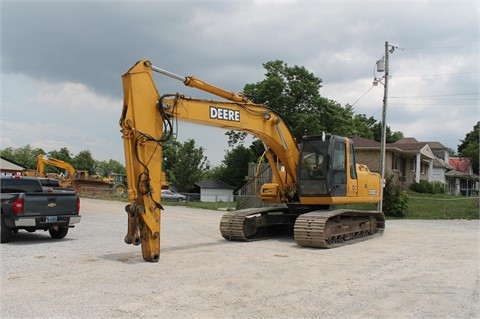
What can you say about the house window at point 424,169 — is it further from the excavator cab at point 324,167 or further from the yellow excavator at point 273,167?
the excavator cab at point 324,167

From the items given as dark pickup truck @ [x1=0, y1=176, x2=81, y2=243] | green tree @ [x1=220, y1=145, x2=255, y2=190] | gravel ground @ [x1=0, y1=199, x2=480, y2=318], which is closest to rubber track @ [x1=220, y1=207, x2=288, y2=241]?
gravel ground @ [x1=0, y1=199, x2=480, y2=318]

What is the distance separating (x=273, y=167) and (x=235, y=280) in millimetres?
6844

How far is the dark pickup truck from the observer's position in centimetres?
1203

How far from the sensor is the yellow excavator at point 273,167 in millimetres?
9664

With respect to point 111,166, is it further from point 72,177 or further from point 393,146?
point 393,146

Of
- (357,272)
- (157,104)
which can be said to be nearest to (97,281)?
(157,104)

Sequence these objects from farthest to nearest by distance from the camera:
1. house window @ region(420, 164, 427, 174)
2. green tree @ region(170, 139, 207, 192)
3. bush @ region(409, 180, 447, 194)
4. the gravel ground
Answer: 1. green tree @ region(170, 139, 207, 192)
2. house window @ region(420, 164, 427, 174)
3. bush @ region(409, 180, 447, 194)
4. the gravel ground

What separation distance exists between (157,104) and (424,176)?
42.4 metres

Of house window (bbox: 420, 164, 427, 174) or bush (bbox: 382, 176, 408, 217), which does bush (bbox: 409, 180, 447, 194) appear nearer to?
house window (bbox: 420, 164, 427, 174)

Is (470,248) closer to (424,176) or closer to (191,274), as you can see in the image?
(191,274)

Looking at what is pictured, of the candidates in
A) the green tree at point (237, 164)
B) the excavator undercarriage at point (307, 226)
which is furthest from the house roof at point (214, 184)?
the excavator undercarriage at point (307, 226)

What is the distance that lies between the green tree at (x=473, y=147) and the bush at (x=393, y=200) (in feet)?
139

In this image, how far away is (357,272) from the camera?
29.9 feet

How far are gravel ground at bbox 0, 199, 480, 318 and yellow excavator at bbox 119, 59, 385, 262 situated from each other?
71 cm
